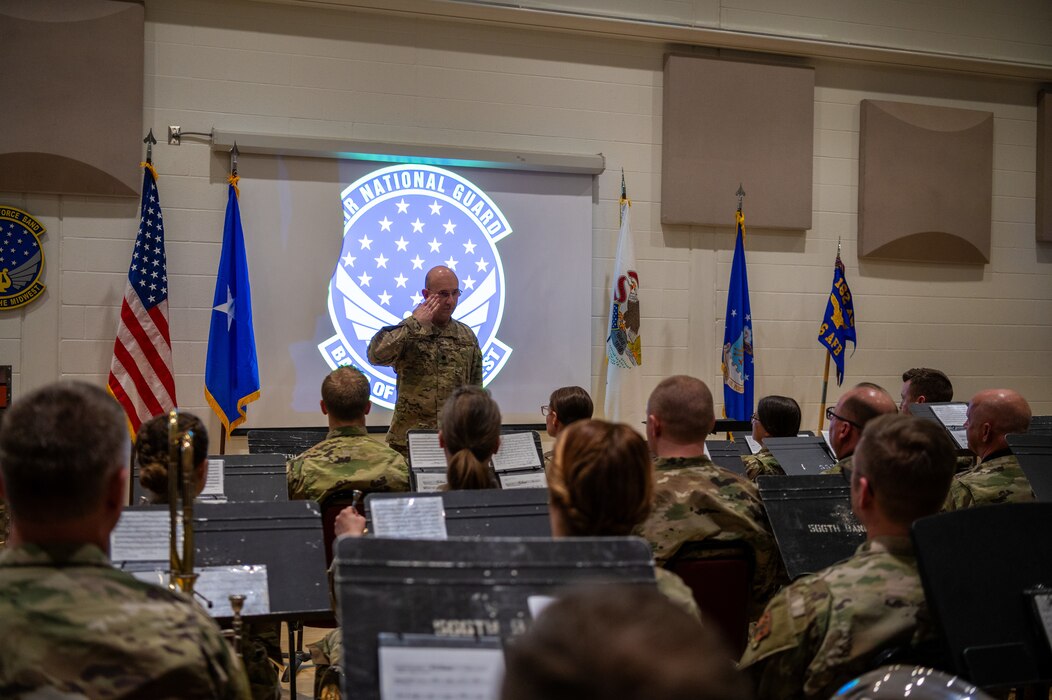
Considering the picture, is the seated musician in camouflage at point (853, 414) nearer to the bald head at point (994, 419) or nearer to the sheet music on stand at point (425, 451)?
the bald head at point (994, 419)

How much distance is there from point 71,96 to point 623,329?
3.69 meters

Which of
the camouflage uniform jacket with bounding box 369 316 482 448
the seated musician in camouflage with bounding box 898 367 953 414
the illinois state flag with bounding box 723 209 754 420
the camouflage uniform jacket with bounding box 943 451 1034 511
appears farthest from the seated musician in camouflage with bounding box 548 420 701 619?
the illinois state flag with bounding box 723 209 754 420

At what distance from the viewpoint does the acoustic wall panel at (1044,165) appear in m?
7.48

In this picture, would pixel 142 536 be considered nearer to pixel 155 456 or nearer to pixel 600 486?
pixel 155 456

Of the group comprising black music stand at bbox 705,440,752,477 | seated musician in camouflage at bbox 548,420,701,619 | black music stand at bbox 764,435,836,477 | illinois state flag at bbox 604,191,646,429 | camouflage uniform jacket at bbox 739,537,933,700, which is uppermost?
illinois state flag at bbox 604,191,646,429

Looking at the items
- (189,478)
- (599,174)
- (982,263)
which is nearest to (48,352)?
(599,174)

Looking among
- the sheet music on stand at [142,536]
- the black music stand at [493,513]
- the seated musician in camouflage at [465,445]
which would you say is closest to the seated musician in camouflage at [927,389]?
A: the seated musician in camouflage at [465,445]

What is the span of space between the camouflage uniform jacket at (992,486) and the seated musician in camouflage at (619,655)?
285 cm

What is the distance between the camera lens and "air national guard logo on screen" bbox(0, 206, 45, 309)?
5516 millimetres

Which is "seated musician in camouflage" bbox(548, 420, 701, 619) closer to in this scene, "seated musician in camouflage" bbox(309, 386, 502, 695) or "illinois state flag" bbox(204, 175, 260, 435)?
"seated musician in camouflage" bbox(309, 386, 502, 695)

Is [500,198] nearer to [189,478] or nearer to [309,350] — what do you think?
[309,350]

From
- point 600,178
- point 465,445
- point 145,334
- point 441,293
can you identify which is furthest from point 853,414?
point 145,334

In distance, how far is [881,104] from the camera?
7.16 meters

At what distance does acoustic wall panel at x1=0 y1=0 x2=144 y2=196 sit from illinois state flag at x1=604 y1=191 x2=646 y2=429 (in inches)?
122
